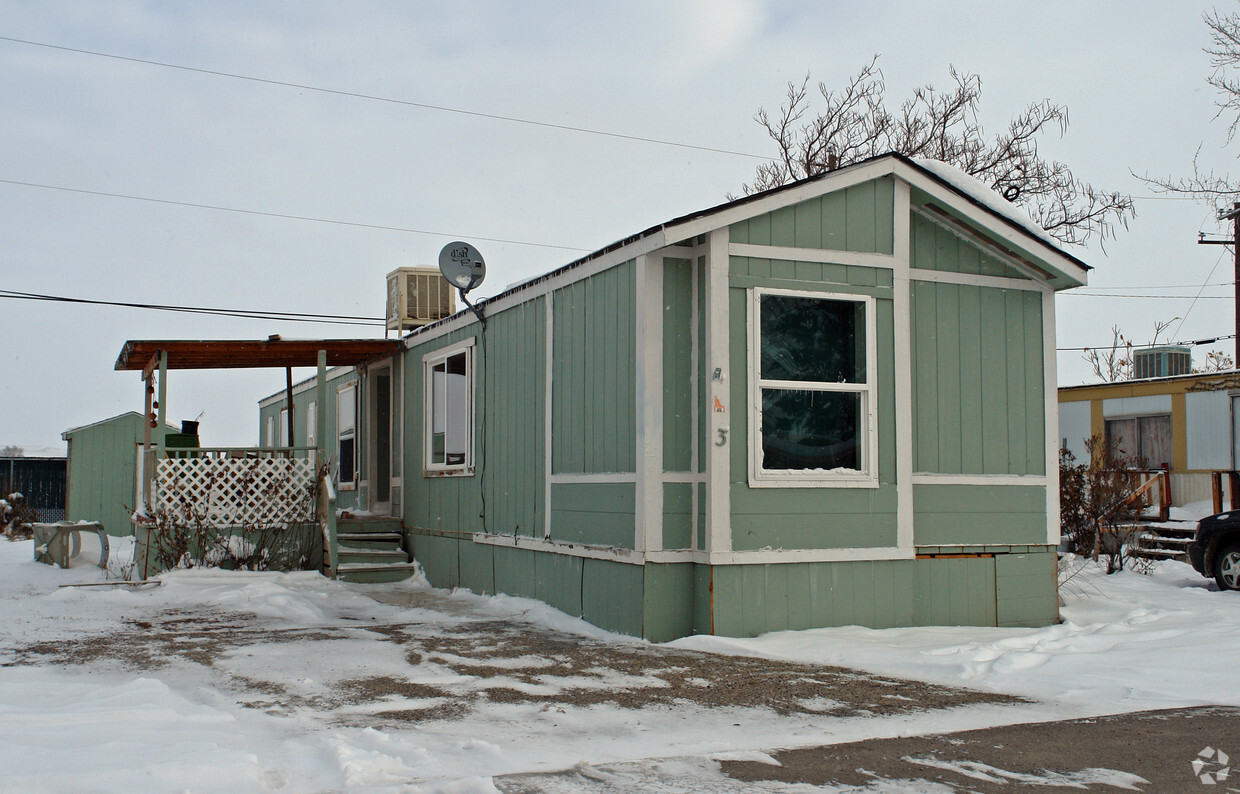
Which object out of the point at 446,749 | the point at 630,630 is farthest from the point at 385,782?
the point at 630,630

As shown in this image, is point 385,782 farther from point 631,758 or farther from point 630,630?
point 630,630

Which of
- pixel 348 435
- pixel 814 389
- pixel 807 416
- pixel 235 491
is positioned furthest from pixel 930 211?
pixel 348 435

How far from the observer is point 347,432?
15.2m

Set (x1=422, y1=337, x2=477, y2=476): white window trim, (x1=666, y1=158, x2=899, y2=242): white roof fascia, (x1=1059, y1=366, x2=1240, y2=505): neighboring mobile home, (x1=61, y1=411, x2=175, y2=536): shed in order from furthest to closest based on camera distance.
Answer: (x1=61, y1=411, x2=175, y2=536): shed < (x1=1059, y1=366, x2=1240, y2=505): neighboring mobile home < (x1=422, y1=337, x2=477, y2=476): white window trim < (x1=666, y1=158, x2=899, y2=242): white roof fascia

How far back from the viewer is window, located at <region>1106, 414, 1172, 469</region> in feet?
57.3

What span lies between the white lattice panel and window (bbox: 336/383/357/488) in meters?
2.80

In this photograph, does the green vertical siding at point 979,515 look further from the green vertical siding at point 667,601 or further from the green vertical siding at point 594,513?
the green vertical siding at point 594,513

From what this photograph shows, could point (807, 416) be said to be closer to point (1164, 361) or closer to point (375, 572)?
point (375, 572)

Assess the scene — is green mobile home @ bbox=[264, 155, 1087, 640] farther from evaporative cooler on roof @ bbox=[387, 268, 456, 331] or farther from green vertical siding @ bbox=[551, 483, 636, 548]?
evaporative cooler on roof @ bbox=[387, 268, 456, 331]

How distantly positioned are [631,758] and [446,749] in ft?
2.47

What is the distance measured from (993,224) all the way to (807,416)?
7.38 feet

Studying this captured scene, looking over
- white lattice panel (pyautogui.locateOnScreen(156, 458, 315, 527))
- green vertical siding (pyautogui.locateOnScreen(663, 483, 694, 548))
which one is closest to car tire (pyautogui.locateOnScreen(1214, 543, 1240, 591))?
green vertical siding (pyautogui.locateOnScreen(663, 483, 694, 548))

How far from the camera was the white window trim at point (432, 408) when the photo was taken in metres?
10.9

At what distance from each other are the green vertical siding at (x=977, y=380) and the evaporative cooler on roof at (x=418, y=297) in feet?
23.7
